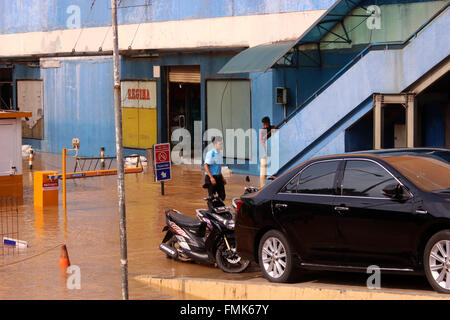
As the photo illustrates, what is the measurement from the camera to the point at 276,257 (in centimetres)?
1097

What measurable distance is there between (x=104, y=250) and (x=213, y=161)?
3707 millimetres

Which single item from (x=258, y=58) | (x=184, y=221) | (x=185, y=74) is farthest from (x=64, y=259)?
(x=185, y=74)

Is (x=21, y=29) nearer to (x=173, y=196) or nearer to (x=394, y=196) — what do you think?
(x=173, y=196)

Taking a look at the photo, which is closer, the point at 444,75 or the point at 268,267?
the point at 268,267

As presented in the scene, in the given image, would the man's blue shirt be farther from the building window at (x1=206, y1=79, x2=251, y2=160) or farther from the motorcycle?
the building window at (x1=206, y1=79, x2=251, y2=160)

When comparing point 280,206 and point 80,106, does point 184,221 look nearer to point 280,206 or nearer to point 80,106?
point 280,206

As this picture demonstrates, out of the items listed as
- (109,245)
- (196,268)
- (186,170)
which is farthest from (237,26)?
(196,268)

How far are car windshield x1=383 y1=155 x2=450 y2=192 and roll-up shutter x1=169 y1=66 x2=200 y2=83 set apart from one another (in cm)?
1913

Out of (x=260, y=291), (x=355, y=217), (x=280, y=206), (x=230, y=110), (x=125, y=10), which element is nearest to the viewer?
(x=355, y=217)

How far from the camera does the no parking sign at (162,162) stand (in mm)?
20812

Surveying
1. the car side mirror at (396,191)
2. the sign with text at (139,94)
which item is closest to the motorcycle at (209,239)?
the car side mirror at (396,191)

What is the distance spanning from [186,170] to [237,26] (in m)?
5.12

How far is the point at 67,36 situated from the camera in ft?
113
